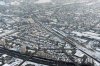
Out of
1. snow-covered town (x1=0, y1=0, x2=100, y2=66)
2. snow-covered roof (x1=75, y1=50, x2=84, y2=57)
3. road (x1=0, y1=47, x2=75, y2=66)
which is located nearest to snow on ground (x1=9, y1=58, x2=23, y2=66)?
snow-covered town (x1=0, y1=0, x2=100, y2=66)

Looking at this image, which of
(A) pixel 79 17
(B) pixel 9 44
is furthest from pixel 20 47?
(A) pixel 79 17

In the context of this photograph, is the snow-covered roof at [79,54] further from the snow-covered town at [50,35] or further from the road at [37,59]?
the road at [37,59]

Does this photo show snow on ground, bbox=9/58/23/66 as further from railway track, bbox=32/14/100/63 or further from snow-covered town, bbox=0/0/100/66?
railway track, bbox=32/14/100/63

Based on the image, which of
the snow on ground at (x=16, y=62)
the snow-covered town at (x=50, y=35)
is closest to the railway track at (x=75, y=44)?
the snow-covered town at (x=50, y=35)

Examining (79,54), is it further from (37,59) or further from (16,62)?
(16,62)

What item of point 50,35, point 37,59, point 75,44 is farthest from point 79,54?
point 50,35

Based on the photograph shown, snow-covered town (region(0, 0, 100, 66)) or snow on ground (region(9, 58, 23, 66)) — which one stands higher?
snow-covered town (region(0, 0, 100, 66))

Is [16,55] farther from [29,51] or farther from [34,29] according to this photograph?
[34,29]

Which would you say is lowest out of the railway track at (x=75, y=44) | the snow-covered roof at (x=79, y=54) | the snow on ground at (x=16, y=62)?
the snow on ground at (x=16, y=62)
